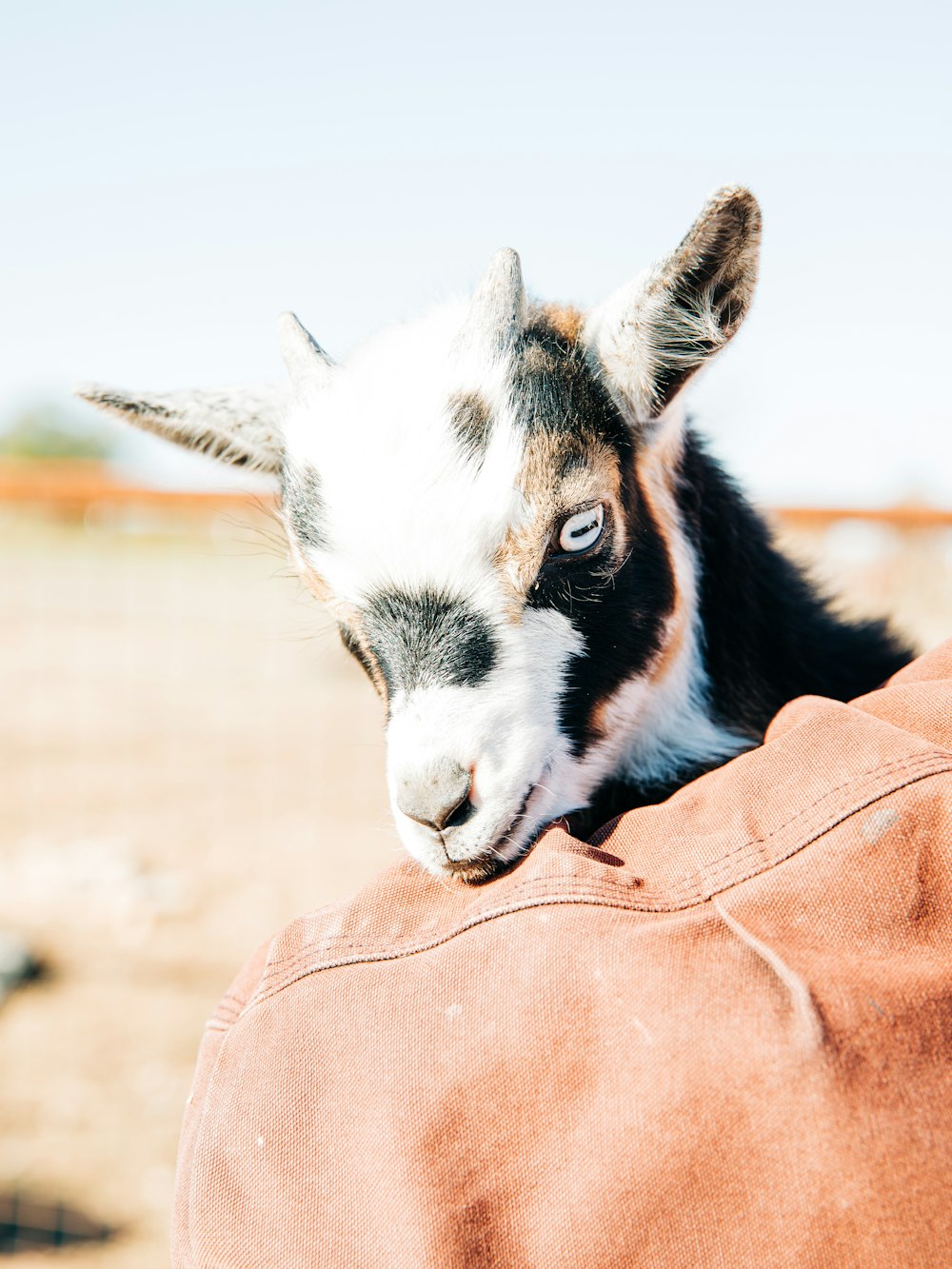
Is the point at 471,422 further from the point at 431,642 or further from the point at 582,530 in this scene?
the point at 431,642

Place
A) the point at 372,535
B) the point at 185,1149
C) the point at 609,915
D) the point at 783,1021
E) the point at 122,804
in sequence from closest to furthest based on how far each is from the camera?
the point at 783,1021
the point at 609,915
the point at 185,1149
the point at 372,535
the point at 122,804

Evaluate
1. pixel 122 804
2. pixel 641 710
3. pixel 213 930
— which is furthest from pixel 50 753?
pixel 641 710

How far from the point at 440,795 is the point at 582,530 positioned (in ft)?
2.05

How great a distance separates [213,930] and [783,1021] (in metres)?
5.62

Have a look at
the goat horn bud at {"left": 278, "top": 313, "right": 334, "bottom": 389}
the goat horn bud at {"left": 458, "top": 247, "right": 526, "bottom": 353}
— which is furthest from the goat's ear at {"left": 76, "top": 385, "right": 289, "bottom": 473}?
the goat horn bud at {"left": 458, "top": 247, "right": 526, "bottom": 353}

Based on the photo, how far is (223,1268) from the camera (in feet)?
4.28

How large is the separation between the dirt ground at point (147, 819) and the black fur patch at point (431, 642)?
16.5 inches

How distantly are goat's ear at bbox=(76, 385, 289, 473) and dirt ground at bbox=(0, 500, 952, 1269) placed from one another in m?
0.30

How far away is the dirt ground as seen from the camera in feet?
14.5

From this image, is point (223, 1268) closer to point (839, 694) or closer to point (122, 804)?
point (839, 694)

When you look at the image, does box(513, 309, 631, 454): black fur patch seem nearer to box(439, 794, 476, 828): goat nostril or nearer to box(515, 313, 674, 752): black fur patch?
box(515, 313, 674, 752): black fur patch

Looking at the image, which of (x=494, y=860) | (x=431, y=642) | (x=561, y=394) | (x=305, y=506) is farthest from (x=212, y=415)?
(x=494, y=860)

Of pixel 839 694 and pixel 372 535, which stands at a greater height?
pixel 372 535

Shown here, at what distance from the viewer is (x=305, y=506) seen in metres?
2.25
